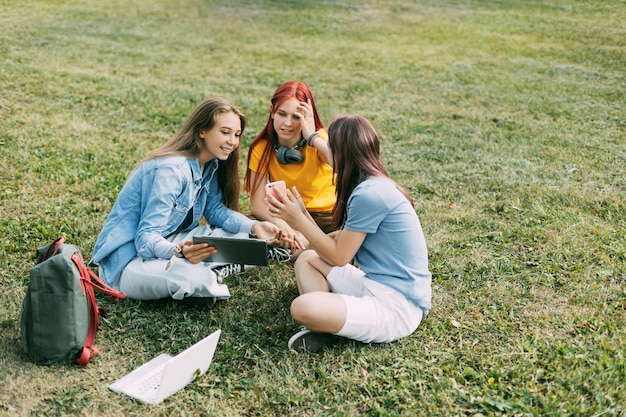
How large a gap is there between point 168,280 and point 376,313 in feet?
4.19

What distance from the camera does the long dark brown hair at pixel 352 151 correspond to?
3508 millimetres

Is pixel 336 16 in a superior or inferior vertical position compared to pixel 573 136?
superior

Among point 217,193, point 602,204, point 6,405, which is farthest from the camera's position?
point 602,204

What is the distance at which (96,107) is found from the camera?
8250 mm

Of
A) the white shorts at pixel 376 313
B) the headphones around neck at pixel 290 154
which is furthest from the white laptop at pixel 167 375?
the headphones around neck at pixel 290 154

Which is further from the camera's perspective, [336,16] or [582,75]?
[336,16]

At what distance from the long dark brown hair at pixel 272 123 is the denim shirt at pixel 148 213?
729 millimetres

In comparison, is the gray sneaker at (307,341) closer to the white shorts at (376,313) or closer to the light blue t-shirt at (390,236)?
the white shorts at (376,313)

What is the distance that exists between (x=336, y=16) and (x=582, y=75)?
25.1 ft

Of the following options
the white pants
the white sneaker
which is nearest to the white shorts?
the white pants

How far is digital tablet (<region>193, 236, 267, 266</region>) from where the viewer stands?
11.5ft

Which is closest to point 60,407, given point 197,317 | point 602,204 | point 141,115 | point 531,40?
point 197,317

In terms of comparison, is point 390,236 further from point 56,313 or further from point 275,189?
point 56,313

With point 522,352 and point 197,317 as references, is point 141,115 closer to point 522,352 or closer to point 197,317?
point 197,317
